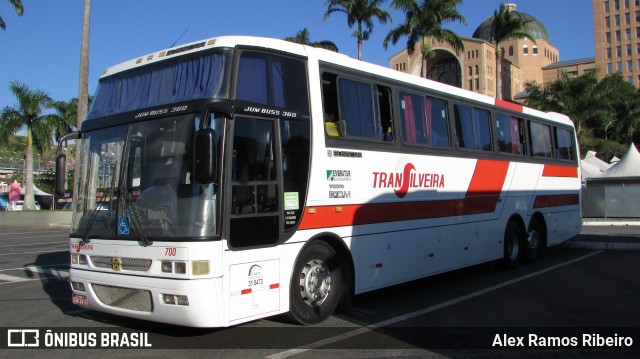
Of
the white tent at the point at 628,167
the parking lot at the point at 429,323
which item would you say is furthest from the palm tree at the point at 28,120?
the white tent at the point at 628,167

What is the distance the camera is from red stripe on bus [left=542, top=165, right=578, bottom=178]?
507 inches

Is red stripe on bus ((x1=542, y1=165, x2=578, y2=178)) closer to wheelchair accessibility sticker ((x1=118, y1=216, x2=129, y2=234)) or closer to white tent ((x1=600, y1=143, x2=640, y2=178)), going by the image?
wheelchair accessibility sticker ((x1=118, y1=216, x2=129, y2=234))

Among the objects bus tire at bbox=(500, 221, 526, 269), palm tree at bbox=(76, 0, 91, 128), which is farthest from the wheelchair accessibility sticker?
palm tree at bbox=(76, 0, 91, 128)

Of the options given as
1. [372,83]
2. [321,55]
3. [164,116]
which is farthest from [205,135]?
[372,83]

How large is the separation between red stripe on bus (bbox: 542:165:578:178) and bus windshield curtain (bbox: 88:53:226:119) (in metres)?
9.25

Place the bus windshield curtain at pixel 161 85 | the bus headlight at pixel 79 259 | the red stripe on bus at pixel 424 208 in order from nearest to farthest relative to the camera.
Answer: the bus windshield curtain at pixel 161 85
the bus headlight at pixel 79 259
the red stripe on bus at pixel 424 208

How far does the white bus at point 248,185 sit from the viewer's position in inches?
222

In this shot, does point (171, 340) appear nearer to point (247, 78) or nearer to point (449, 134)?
point (247, 78)

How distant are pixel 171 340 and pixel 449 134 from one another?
18.8ft

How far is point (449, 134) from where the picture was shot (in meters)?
9.56

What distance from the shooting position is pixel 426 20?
33.3 m

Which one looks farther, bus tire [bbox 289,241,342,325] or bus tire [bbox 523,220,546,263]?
bus tire [bbox 523,220,546,263]

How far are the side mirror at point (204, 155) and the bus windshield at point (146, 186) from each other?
0.94 ft
